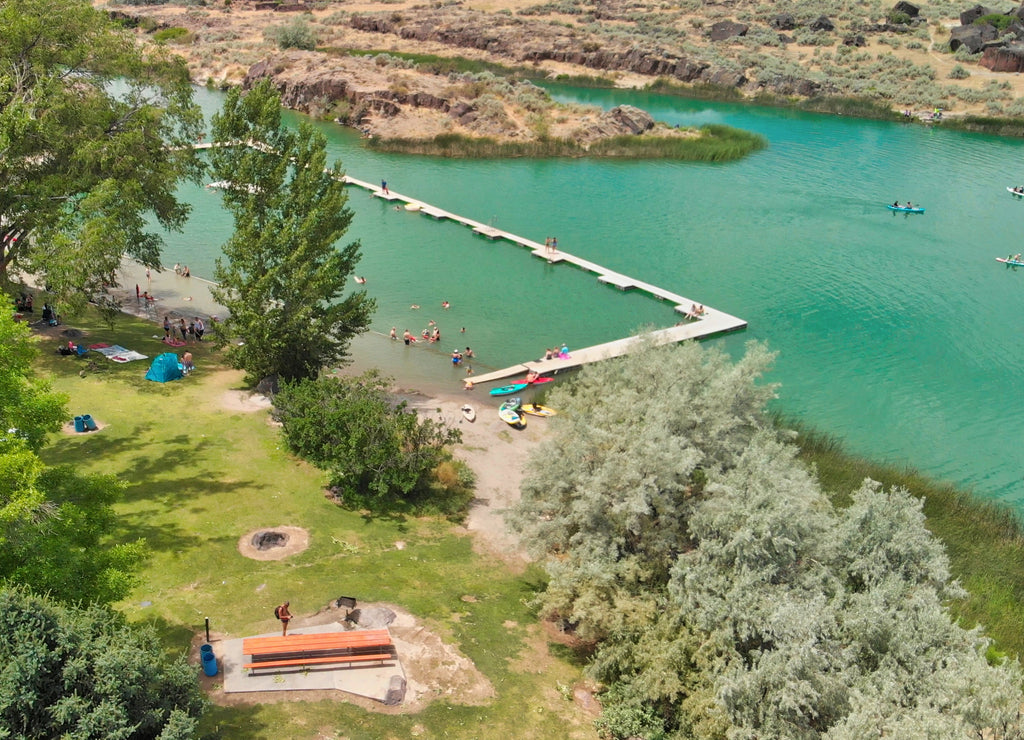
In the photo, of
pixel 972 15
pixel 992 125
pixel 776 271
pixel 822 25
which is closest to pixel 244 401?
pixel 776 271

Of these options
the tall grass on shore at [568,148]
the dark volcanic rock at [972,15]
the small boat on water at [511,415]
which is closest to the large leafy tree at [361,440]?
the small boat on water at [511,415]

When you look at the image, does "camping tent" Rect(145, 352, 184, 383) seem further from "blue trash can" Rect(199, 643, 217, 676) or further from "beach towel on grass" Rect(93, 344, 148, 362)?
"blue trash can" Rect(199, 643, 217, 676)

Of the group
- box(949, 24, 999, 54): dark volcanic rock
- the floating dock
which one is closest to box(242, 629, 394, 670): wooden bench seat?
the floating dock

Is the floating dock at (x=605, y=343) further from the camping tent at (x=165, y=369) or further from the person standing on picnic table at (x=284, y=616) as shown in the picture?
the person standing on picnic table at (x=284, y=616)

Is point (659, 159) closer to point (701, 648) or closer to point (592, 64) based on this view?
point (592, 64)

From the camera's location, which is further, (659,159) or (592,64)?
(592,64)

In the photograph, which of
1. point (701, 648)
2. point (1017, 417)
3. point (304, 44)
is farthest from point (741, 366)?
point (304, 44)
